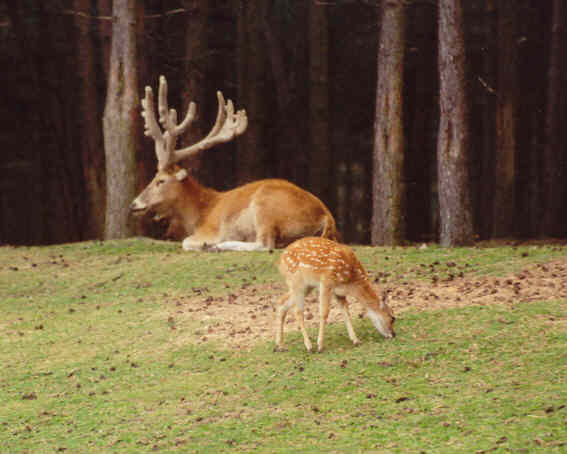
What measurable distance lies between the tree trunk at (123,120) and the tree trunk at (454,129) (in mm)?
5042

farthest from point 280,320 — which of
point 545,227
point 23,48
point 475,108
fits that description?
point 475,108

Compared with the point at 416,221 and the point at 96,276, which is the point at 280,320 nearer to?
the point at 96,276

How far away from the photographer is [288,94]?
22094 mm

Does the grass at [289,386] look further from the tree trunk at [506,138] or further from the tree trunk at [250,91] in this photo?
the tree trunk at [250,91]

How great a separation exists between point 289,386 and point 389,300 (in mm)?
2274

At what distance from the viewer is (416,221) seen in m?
21.4

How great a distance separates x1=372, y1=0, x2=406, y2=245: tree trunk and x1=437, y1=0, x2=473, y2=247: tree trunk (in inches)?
37.6

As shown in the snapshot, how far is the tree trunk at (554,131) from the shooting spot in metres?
17.2

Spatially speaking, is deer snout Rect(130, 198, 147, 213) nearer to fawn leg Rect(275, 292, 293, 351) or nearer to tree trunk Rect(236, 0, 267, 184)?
fawn leg Rect(275, 292, 293, 351)

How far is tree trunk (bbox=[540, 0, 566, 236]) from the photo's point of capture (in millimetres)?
17203

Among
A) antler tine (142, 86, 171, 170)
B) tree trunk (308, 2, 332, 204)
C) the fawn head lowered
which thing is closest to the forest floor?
the fawn head lowered

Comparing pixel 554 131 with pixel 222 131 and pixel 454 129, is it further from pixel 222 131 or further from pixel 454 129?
pixel 222 131

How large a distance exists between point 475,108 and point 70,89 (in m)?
11.5

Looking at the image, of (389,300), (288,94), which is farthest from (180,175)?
(288,94)
